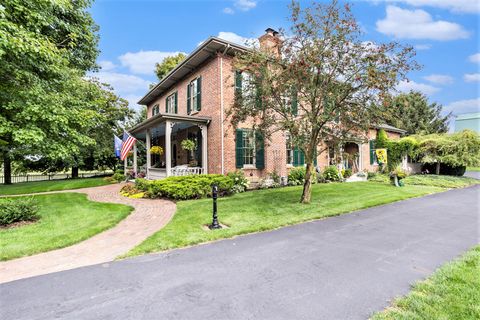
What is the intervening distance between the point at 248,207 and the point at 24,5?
8304mm

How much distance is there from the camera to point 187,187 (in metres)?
10.0

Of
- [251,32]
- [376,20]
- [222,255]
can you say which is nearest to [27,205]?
[222,255]

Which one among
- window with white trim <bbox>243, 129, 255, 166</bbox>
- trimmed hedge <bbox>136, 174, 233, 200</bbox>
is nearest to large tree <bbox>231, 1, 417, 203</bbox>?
trimmed hedge <bbox>136, 174, 233, 200</bbox>

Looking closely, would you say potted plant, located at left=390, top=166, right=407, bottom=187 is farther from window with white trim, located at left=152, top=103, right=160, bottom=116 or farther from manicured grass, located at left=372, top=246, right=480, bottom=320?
window with white trim, located at left=152, top=103, right=160, bottom=116

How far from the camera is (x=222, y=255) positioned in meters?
4.38

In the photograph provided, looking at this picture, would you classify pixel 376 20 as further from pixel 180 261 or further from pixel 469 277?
pixel 180 261

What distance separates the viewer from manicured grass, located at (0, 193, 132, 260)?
4.85 m

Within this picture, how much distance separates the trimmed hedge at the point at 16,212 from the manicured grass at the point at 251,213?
392 centimetres

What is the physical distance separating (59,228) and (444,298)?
764cm

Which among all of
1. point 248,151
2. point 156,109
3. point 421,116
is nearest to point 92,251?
point 248,151

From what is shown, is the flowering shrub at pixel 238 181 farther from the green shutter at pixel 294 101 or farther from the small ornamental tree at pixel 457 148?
the small ornamental tree at pixel 457 148

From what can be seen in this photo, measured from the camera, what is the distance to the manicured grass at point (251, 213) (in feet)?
17.2

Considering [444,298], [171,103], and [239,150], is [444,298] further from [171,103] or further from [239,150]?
[171,103]

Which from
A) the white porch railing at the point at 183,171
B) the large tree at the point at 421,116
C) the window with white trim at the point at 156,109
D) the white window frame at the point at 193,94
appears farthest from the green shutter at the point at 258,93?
the large tree at the point at 421,116
